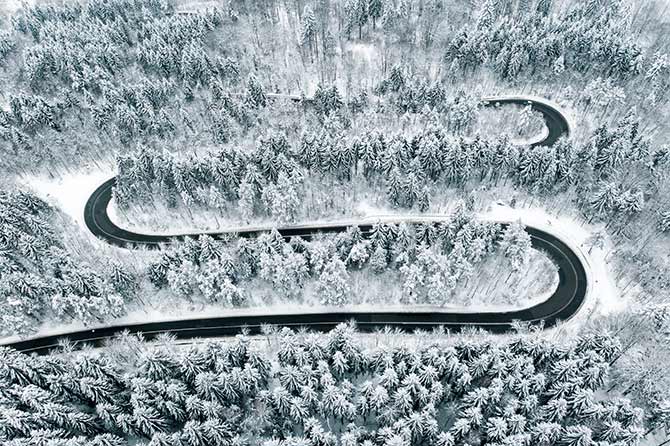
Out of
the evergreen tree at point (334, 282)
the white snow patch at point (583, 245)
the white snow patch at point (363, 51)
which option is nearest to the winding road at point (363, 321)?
the white snow patch at point (583, 245)

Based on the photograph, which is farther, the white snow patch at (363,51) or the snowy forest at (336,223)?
the white snow patch at (363,51)

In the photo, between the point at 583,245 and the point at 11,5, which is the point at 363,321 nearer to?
the point at 583,245

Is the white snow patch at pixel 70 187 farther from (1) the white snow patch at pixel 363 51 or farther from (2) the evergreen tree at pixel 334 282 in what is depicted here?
(1) the white snow patch at pixel 363 51

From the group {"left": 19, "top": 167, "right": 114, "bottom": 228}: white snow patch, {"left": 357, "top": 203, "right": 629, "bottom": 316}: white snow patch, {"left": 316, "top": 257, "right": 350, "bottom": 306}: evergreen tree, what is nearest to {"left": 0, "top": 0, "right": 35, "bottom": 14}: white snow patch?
{"left": 19, "top": 167, "right": 114, "bottom": 228}: white snow patch

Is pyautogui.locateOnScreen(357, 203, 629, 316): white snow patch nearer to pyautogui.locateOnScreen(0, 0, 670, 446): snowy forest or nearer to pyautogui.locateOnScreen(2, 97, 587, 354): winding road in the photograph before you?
pyautogui.locateOnScreen(0, 0, 670, 446): snowy forest

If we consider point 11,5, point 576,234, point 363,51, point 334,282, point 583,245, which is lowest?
point 583,245

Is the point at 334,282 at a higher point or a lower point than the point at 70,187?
lower

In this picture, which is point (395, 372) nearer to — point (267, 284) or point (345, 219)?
point (267, 284)

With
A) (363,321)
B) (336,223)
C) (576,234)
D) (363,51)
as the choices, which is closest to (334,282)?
(363,321)

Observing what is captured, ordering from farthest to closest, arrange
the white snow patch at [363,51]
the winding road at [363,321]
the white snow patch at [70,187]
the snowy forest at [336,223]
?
the white snow patch at [363,51] → the white snow patch at [70,187] → the winding road at [363,321] → the snowy forest at [336,223]
